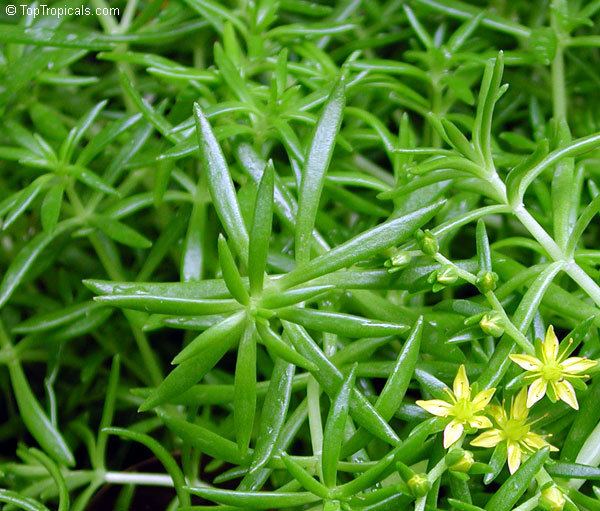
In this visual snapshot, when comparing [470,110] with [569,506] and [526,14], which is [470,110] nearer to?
[526,14]

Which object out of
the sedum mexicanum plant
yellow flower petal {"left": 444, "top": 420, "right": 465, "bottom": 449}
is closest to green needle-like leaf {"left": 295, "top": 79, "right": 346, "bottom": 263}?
the sedum mexicanum plant

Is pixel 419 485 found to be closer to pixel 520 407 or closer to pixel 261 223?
pixel 520 407

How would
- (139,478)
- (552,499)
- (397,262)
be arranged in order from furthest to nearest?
(139,478) → (397,262) → (552,499)

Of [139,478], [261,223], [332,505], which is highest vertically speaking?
[261,223]

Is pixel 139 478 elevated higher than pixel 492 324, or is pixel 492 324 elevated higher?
pixel 492 324

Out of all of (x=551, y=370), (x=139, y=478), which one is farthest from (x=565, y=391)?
(x=139, y=478)

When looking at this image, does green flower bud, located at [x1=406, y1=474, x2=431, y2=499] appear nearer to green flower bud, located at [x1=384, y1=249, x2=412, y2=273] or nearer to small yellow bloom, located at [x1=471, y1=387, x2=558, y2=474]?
small yellow bloom, located at [x1=471, y1=387, x2=558, y2=474]

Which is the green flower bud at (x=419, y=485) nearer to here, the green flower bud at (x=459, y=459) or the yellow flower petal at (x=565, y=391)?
the green flower bud at (x=459, y=459)
